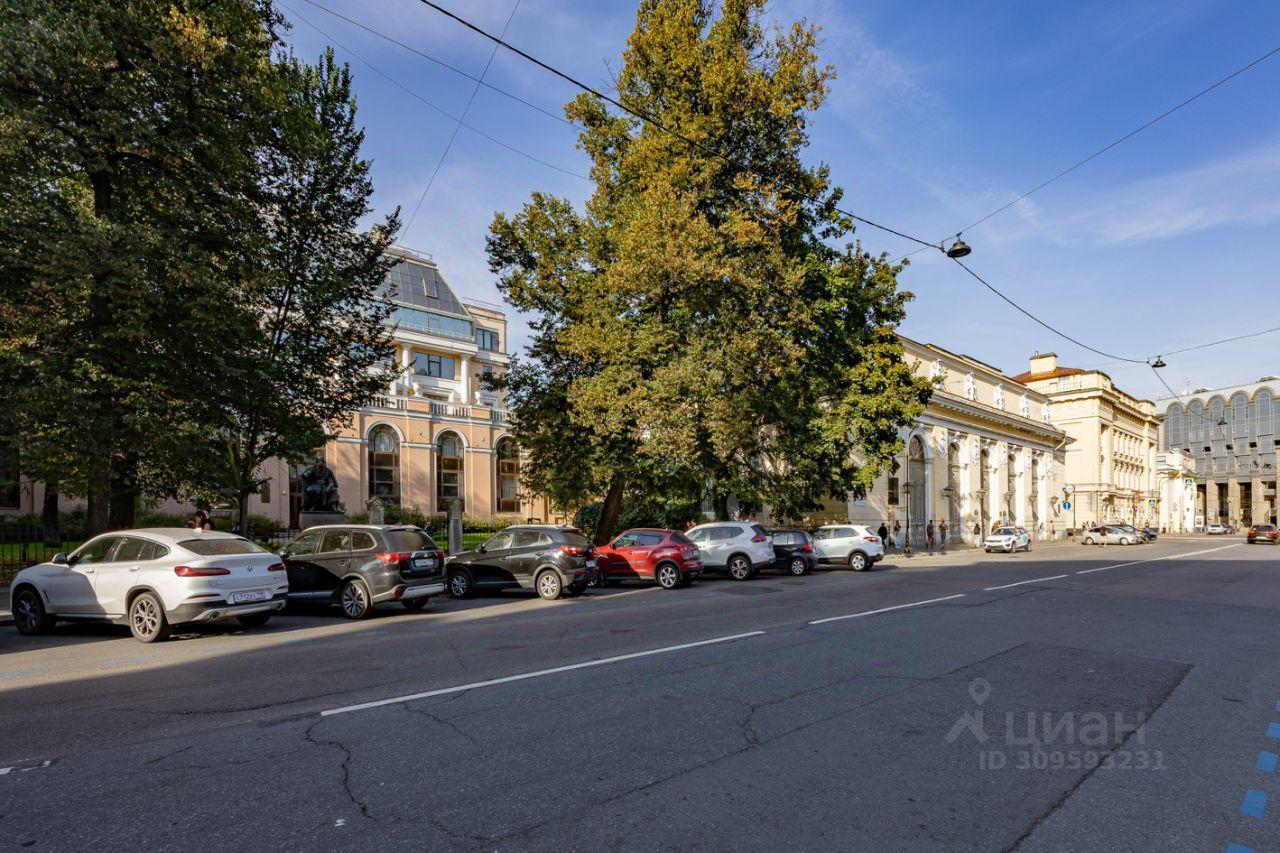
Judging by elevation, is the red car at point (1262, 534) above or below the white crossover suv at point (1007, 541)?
below

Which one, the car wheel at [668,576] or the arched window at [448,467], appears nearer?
the car wheel at [668,576]

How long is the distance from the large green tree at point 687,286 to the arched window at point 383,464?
2327cm

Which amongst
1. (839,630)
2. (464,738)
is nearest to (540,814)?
(464,738)

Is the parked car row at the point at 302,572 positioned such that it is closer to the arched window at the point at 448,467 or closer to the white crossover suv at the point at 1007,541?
the white crossover suv at the point at 1007,541

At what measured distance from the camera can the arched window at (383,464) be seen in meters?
45.4

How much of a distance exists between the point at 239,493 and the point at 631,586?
10409 millimetres

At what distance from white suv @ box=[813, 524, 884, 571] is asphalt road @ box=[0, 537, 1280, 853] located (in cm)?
1502

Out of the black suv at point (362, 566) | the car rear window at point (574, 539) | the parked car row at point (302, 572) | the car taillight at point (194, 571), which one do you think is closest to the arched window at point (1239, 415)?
the parked car row at point (302, 572)

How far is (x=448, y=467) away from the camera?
49.2m

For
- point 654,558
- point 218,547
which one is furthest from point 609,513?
point 218,547

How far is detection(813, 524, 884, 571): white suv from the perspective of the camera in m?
25.3

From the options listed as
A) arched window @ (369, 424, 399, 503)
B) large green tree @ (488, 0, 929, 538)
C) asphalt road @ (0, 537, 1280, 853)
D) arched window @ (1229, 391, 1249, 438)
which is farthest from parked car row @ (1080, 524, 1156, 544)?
arched window @ (1229, 391, 1249, 438)

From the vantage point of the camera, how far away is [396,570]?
12398 mm

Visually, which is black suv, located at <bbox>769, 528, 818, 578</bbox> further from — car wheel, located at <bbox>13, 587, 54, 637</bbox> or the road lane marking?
car wheel, located at <bbox>13, 587, 54, 637</bbox>
